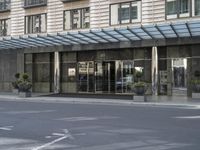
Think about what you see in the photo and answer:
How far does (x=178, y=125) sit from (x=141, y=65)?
72.2 feet

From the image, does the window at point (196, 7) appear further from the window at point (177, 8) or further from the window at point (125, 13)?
the window at point (125, 13)

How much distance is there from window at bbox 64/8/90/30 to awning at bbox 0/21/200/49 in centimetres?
193

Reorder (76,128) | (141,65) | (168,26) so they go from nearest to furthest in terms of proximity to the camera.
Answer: (76,128) → (168,26) → (141,65)

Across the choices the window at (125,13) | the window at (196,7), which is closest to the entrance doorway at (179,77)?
the window at (196,7)

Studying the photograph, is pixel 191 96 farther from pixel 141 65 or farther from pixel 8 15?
pixel 8 15

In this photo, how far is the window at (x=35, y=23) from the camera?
44.2 m

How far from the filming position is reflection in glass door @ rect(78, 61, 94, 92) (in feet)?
134

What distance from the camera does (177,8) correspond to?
114 ft

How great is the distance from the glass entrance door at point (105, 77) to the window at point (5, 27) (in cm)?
1268

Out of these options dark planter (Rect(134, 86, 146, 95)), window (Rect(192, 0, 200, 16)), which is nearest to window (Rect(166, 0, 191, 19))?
window (Rect(192, 0, 200, 16))

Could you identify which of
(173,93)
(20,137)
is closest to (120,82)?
(173,93)

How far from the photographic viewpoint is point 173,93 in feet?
117

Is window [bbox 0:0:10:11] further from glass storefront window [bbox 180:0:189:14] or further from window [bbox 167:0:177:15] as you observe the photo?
glass storefront window [bbox 180:0:189:14]

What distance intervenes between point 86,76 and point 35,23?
27.4 ft
